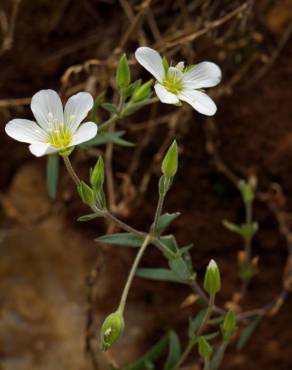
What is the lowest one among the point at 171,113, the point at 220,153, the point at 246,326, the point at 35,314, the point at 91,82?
the point at 246,326

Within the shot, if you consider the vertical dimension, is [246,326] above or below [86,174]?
below

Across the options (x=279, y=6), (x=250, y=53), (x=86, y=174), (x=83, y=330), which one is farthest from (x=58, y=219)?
(x=279, y=6)

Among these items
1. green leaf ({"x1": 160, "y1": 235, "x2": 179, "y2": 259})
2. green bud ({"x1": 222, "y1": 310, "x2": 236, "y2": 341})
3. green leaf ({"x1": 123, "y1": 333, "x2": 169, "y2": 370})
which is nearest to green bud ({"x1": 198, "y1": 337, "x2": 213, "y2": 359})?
green bud ({"x1": 222, "y1": 310, "x2": 236, "y2": 341})

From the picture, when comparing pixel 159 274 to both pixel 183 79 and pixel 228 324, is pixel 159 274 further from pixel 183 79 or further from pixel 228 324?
pixel 183 79

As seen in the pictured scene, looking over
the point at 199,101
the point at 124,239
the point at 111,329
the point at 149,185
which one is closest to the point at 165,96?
the point at 199,101

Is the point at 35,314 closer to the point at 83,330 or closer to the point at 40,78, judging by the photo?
the point at 83,330

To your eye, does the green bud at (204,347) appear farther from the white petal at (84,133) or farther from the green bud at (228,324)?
the white petal at (84,133)

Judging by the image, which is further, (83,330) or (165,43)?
(83,330)
